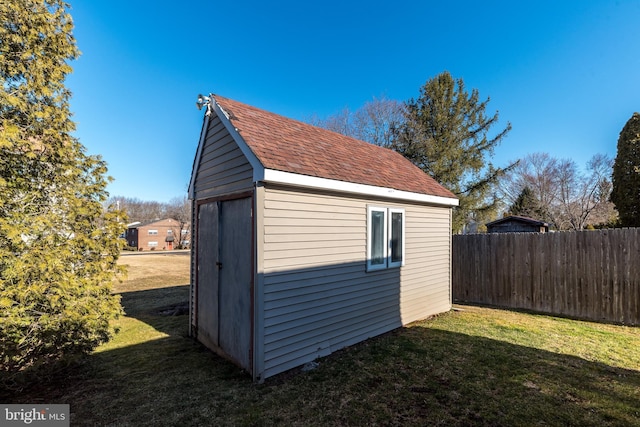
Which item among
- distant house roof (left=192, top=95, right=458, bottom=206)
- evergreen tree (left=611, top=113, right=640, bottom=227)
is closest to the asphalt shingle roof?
distant house roof (left=192, top=95, right=458, bottom=206)

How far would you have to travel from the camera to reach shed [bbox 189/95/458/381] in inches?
152

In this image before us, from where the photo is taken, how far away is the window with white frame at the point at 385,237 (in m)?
5.32

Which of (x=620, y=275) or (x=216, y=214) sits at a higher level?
(x=216, y=214)

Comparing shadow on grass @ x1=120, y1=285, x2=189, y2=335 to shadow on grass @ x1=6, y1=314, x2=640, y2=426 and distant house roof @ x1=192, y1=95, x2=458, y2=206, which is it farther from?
distant house roof @ x1=192, y1=95, x2=458, y2=206

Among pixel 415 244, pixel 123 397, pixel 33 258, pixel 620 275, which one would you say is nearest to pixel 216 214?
pixel 33 258

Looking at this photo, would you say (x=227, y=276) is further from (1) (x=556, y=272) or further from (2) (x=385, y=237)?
(1) (x=556, y=272)

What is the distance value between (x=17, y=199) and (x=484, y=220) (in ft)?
57.2

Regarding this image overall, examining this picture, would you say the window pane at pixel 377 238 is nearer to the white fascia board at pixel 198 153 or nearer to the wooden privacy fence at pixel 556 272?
the white fascia board at pixel 198 153

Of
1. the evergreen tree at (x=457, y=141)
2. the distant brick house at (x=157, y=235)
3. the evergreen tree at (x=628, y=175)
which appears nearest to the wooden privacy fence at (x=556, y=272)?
the evergreen tree at (x=628, y=175)

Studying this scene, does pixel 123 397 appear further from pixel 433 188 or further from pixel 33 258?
pixel 433 188

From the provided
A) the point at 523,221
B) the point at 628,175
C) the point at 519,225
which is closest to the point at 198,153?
the point at 628,175

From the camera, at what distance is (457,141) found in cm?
1484

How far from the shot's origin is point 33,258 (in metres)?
3.43

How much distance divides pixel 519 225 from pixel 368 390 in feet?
51.6
